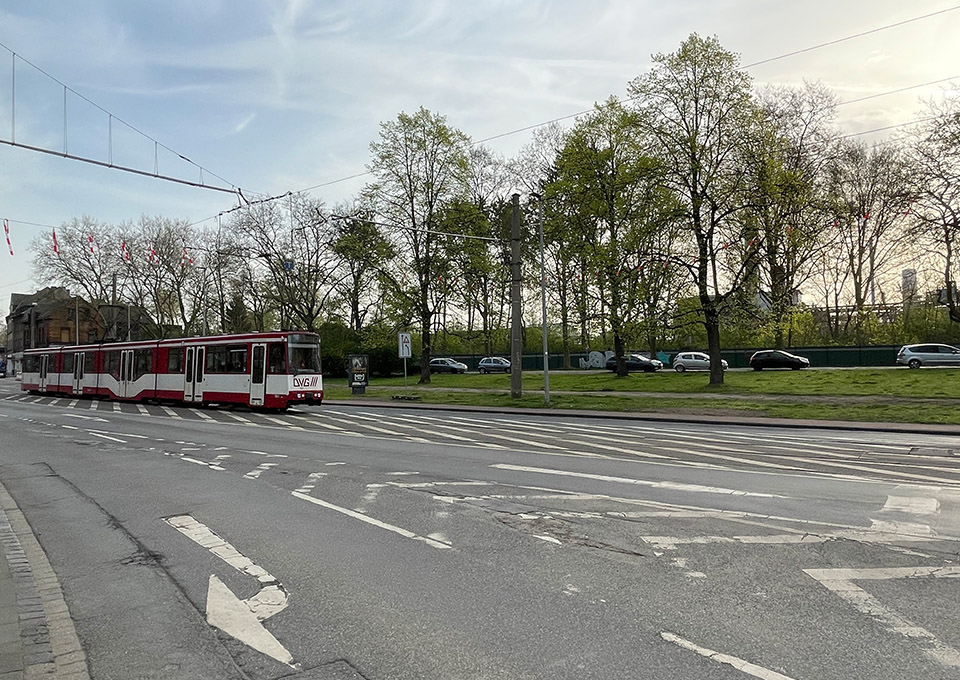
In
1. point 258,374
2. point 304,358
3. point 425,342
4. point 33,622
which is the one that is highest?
point 425,342

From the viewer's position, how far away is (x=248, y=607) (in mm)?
5434

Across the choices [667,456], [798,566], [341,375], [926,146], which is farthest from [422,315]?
[798,566]

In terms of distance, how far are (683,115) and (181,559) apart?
33853 mm

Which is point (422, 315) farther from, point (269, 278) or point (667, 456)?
point (667, 456)

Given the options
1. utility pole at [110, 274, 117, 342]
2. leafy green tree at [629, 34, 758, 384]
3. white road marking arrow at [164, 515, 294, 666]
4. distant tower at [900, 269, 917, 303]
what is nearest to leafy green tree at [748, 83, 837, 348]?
leafy green tree at [629, 34, 758, 384]

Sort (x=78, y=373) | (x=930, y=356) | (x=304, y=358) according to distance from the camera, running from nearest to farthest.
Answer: (x=304, y=358) < (x=930, y=356) < (x=78, y=373)

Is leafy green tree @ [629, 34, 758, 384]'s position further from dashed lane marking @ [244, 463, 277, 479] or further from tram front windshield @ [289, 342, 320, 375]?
dashed lane marking @ [244, 463, 277, 479]

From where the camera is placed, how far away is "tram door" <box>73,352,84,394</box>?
43875 mm

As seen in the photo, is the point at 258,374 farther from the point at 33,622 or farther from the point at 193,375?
the point at 33,622

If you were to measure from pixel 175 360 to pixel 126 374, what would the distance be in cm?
637

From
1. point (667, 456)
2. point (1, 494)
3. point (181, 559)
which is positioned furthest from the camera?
point (667, 456)

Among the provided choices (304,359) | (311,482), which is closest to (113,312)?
(304,359)

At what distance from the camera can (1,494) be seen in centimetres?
1099

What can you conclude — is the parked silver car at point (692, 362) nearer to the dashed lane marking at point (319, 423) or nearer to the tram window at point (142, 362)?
the dashed lane marking at point (319, 423)
